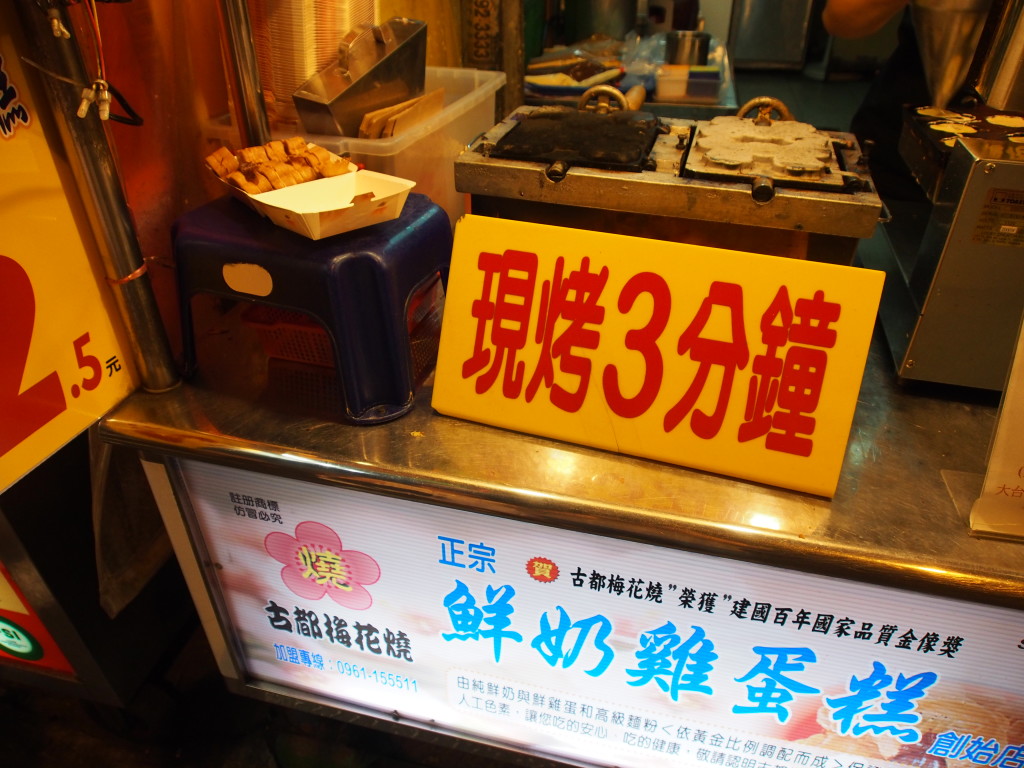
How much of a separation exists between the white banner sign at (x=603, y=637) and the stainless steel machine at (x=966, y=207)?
425 millimetres

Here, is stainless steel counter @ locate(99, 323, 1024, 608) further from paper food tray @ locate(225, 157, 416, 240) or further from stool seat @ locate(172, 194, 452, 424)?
paper food tray @ locate(225, 157, 416, 240)

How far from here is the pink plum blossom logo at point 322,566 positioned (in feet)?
4.08

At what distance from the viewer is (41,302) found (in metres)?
1.05

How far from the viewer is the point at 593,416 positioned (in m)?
1.10

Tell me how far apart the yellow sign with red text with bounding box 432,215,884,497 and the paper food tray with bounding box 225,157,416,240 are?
0.13 meters

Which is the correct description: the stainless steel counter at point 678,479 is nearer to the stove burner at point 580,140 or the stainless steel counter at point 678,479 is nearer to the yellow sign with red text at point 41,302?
the yellow sign with red text at point 41,302

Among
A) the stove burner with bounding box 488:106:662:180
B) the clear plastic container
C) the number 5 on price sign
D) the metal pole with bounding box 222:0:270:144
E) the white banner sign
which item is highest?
the metal pole with bounding box 222:0:270:144

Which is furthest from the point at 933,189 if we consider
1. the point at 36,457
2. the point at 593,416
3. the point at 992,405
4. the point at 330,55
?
the point at 36,457

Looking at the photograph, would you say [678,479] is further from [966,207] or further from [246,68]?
[246,68]

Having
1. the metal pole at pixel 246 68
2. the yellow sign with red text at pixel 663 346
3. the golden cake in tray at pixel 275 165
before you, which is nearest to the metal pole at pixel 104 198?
the golden cake in tray at pixel 275 165

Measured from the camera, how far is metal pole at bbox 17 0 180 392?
95 cm

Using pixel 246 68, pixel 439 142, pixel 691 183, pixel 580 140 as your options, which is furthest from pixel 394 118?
pixel 691 183

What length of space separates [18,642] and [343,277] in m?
1.23

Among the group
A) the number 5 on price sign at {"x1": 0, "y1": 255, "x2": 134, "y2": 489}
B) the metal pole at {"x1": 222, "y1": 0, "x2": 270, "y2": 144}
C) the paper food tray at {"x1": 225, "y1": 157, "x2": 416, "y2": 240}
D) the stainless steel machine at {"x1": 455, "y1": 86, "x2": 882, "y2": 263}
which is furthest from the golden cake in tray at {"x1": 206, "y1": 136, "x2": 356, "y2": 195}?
the number 5 on price sign at {"x1": 0, "y1": 255, "x2": 134, "y2": 489}
